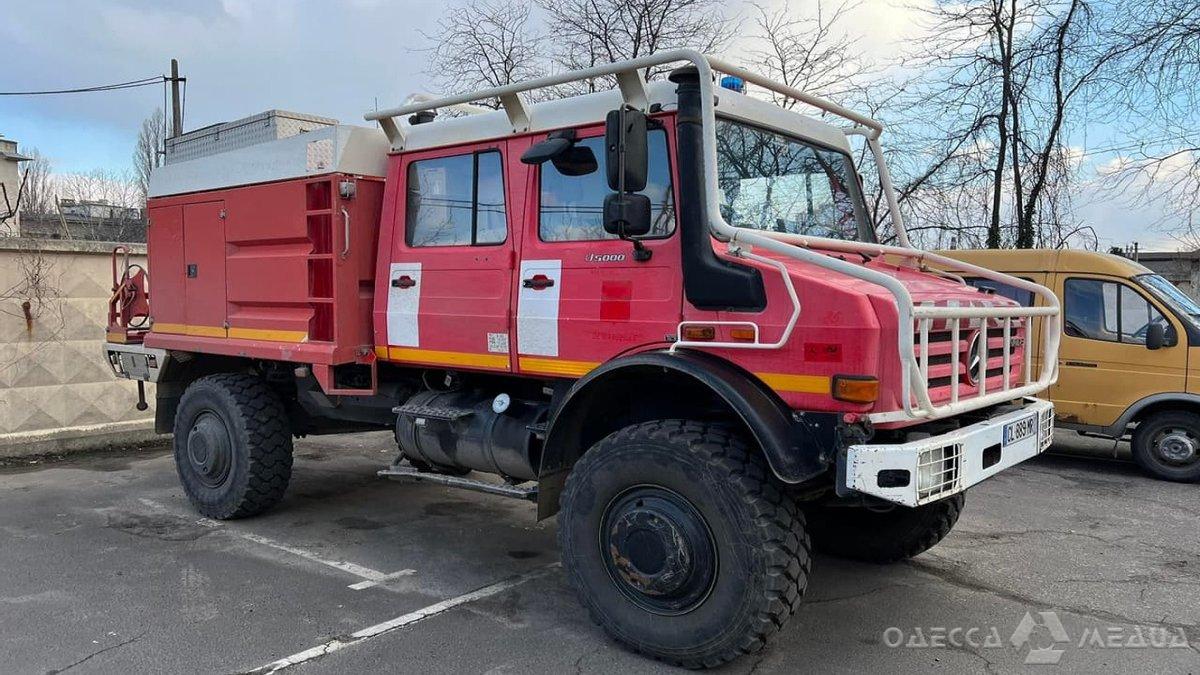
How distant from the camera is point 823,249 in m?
4.29

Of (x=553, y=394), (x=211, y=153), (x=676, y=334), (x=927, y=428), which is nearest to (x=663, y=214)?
(x=676, y=334)

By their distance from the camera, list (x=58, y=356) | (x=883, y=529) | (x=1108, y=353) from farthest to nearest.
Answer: (x=58, y=356) → (x=1108, y=353) → (x=883, y=529)

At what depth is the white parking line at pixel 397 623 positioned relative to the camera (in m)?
3.73

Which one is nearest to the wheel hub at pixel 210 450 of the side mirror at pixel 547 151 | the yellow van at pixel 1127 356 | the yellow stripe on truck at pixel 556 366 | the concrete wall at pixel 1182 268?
the yellow stripe on truck at pixel 556 366

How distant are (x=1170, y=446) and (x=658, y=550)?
6.51 metres

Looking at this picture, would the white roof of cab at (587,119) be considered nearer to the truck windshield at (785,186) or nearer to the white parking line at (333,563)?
the truck windshield at (785,186)

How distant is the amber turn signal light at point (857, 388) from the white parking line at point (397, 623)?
2388mm

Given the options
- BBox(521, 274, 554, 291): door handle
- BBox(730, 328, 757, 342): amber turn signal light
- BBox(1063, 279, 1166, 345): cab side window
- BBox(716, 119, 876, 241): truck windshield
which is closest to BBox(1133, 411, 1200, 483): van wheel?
BBox(1063, 279, 1166, 345): cab side window

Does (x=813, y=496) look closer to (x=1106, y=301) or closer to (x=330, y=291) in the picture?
(x=330, y=291)

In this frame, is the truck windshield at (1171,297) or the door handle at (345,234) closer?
the door handle at (345,234)

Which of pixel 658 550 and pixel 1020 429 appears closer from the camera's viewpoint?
pixel 658 550

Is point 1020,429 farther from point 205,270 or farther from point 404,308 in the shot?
point 205,270

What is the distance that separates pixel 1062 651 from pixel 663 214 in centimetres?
276

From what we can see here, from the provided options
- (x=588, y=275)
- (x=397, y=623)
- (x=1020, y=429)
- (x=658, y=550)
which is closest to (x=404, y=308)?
(x=588, y=275)
